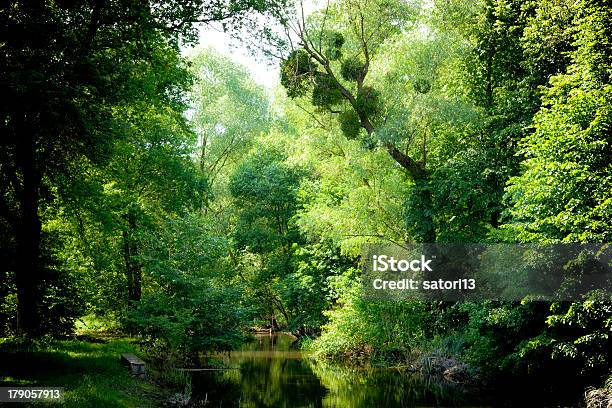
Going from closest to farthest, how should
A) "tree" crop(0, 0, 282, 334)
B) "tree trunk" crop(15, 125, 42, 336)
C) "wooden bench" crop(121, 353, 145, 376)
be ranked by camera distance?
"tree" crop(0, 0, 282, 334), "tree trunk" crop(15, 125, 42, 336), "wooden bench" crop(121, 353, 145, 376)

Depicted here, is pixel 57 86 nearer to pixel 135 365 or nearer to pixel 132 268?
pixel 135 365

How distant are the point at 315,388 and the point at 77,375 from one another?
286 inches

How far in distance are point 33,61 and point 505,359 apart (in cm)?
1319

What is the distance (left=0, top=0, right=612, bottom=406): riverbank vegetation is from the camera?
496 inches

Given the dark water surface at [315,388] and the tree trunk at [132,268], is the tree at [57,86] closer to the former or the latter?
the dark water surface at [315,388]

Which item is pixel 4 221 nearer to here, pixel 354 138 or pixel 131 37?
pixel 131 37

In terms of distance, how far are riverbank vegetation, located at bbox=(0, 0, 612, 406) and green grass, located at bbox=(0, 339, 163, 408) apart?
16 centimetres

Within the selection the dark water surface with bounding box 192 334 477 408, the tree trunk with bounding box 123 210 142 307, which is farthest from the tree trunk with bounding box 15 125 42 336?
the tree trunk with bounding box 123 210 142 307

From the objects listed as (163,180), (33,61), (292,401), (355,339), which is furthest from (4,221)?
(355,339)

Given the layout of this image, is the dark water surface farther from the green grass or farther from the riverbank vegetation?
the green grass

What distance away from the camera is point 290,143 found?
86.0 ft

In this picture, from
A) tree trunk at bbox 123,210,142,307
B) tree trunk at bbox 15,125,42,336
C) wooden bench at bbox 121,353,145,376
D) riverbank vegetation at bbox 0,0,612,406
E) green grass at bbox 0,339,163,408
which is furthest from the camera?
tree trunk at bbox 123,210,142,307

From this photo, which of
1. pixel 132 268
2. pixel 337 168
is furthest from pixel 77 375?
pixel 337 168

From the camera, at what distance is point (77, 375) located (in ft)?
38.6
